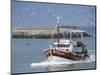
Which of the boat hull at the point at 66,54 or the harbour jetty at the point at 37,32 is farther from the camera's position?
the boat hull at the point at 66,54

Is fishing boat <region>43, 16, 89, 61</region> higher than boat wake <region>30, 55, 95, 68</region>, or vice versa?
fishing boat <region>43, 16, 89, 61</region>

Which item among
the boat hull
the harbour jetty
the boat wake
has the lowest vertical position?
the boat wake

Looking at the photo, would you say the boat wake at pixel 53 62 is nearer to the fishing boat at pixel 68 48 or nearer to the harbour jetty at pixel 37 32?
the fishing boat at pixel 68 48

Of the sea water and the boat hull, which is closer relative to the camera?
the sea water

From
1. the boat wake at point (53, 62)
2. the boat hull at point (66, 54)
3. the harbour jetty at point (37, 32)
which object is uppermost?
the harbour jetty at point (37, 32)

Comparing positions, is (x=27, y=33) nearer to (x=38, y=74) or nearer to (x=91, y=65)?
(x=38, y=74)

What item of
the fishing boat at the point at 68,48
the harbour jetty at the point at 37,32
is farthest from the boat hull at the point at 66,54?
the harbour jetty at the point at 37,32

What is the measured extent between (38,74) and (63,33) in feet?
1.80

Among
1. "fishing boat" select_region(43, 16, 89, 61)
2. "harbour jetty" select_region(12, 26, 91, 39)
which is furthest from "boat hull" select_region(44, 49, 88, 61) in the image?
"harbour jetty" select_region(12, 26, 91, 39)

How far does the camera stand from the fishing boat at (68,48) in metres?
2.62

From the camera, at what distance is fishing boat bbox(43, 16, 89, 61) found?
8.59 ft

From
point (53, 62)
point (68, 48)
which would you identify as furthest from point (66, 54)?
point (53, 62)

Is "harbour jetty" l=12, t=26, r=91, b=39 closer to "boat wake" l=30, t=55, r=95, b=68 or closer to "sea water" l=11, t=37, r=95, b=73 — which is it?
"sea water" l=11, t=37, r=95, b=73
